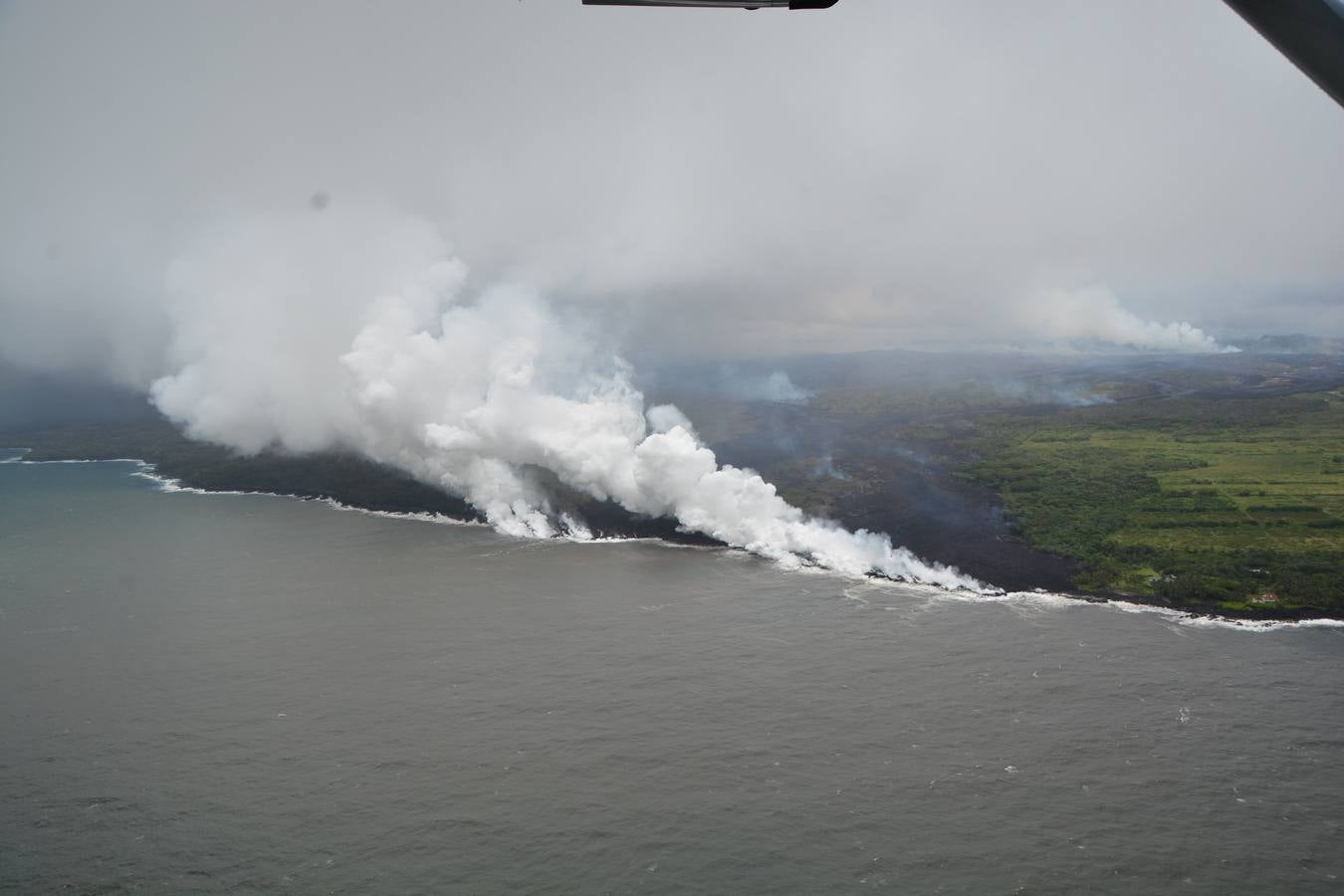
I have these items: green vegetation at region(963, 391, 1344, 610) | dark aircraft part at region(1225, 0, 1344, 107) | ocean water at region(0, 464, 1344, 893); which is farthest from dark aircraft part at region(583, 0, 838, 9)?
green vegetation at region(963, 391, 1344, 610)

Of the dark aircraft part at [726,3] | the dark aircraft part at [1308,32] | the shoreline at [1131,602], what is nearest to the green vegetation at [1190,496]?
the shoreline at [1131,602]

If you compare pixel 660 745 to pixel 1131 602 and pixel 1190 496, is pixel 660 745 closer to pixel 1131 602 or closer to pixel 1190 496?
pixel 1131 602

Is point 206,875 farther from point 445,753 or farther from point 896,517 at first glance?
point 896,517

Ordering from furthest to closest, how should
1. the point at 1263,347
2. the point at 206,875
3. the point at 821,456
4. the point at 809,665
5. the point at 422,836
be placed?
the point at 1263,347
the point at 821,456
the point at 809,665
the point at 422,836
the point at 206,875

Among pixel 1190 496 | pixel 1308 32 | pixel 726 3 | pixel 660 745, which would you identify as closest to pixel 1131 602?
pixel 1190 496

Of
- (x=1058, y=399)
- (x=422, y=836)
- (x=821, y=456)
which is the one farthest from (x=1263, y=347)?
(x=422, y=836)

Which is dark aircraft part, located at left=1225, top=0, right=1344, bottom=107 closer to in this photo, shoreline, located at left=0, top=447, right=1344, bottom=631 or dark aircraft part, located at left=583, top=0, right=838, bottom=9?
dark aircraft part, located at left=583, top=0, right=838, bottom=9
